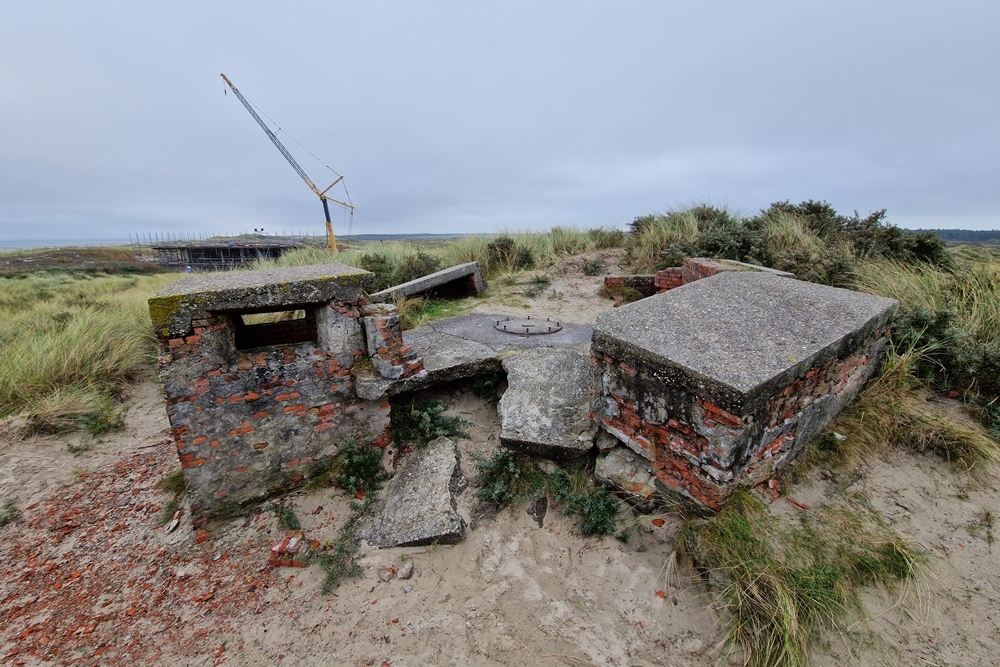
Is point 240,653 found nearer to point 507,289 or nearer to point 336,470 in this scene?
point 336,470

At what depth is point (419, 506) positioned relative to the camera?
316 centimetres

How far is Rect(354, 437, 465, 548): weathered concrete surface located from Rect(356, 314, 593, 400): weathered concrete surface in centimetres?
64

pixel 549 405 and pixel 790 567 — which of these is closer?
pixel 790 567

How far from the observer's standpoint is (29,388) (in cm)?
473

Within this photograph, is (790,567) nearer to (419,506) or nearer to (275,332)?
(419,506)

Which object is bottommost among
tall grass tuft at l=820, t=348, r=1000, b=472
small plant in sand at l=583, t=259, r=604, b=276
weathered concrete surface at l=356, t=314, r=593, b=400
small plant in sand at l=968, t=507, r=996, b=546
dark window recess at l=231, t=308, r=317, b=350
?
small plant in sand at l=968, t=507, r=996, b=546

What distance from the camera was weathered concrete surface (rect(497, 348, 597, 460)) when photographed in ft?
10.5

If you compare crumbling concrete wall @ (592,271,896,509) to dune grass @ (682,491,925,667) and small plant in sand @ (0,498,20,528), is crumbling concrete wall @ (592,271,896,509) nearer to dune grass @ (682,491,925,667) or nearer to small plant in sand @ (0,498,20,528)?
dune grass @ (682,491,925,667)

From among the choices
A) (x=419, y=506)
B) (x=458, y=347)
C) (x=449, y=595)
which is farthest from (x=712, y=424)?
(x=458, y=347)

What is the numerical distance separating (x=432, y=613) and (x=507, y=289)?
6343 mm

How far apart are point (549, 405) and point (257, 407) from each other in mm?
2313

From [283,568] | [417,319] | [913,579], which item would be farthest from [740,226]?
[283,568]

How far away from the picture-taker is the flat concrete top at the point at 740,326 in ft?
7.84

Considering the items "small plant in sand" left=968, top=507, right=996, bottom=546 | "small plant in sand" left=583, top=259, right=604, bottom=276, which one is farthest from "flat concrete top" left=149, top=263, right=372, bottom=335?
"small plant in sand" left=583, top=259, right=604, bottom=276
